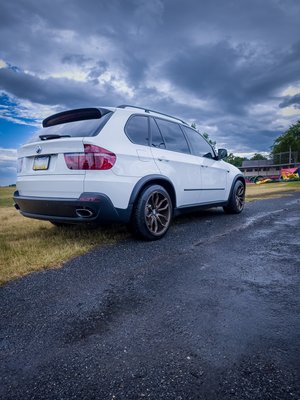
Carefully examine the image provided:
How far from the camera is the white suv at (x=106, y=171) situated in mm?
3283

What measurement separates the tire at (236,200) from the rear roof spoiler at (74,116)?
388cm

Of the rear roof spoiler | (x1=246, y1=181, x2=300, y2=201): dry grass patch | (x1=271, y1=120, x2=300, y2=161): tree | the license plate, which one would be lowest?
(x1=246, y1=181, x2=300, y2=201): dry grass patch

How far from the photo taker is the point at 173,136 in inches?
186

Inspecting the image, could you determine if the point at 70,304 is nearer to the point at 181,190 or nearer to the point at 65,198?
the point at 65,198

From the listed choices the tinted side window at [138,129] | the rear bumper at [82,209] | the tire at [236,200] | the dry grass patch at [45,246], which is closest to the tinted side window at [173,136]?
the tinted side window at [138,129]

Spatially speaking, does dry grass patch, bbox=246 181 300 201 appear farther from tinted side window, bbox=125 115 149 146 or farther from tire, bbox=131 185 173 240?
tinted side window, bbox=125 115 149 146

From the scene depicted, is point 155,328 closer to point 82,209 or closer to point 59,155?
point 82,209

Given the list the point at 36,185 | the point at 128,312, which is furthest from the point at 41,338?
the point at 36,185

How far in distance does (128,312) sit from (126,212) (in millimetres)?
1680

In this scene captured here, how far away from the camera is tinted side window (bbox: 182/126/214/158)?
519 cm

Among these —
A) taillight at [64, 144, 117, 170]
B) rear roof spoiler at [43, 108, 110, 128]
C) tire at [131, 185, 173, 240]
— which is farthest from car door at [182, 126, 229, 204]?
taillight at [64, 144, 117, 170]

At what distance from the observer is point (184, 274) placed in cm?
267

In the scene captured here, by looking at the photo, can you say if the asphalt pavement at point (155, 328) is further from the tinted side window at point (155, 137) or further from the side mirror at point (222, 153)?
the side mirror at point (222, 153)

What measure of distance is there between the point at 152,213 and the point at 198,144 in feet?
7.34
